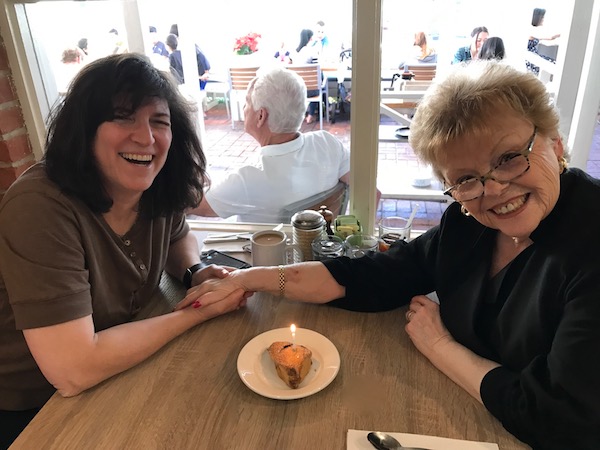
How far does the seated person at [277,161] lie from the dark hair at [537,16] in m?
0.83

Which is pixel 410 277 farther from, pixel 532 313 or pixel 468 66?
pixel 468 66

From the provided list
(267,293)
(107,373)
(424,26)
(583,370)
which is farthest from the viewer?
(424,26)

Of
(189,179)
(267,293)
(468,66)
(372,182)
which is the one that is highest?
(468,66)

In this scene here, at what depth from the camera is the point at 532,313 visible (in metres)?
0.90

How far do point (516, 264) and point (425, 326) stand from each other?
0.82 feet

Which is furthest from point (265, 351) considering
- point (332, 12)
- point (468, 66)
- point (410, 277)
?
point (332, 12)

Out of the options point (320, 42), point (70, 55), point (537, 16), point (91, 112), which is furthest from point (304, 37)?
point (91, 112)

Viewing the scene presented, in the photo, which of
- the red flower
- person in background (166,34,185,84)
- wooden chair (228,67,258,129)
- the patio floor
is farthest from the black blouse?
person in background (166,34,185,84)

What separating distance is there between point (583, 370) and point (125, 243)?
3.37 ft

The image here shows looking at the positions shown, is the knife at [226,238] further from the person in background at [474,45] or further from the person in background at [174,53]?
the person in background at [474,45]

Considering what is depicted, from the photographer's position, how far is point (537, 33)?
67.3 inches

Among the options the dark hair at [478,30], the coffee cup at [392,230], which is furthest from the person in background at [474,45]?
the coffee cup at [392,230]

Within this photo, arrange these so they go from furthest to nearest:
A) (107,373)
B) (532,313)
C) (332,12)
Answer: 1. (332,12)
2. (107,373)
3. (532,313)

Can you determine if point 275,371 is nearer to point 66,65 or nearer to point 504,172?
point 504,172
